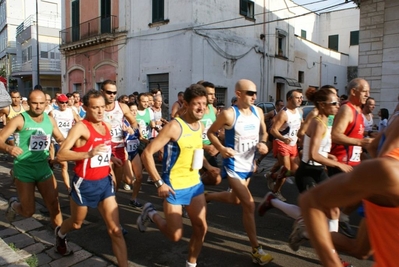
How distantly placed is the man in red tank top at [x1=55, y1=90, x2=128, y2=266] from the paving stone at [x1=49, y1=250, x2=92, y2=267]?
0.35 meters

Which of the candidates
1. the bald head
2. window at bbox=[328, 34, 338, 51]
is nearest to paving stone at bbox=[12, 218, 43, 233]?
the bald head

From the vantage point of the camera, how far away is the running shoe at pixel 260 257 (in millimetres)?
3709

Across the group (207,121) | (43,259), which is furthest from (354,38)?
(43,259)

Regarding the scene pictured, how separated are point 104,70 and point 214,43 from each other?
756 centimetres

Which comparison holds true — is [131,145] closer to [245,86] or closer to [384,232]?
[245,86]

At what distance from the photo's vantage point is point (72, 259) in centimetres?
391

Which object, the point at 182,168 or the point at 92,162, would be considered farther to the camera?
the point at 92,162

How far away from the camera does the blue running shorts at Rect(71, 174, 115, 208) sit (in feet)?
11.7

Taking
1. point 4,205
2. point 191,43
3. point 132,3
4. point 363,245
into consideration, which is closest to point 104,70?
point 132,3

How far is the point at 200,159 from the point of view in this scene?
3.53 metres

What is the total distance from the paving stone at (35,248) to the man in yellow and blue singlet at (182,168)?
1.70 meters

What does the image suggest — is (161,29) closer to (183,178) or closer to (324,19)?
(183,178)

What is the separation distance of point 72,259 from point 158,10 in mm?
16523

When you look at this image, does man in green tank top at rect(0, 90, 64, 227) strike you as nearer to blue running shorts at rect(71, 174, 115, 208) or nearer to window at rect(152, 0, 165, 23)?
blue running shorts at rect(71, 174, 115, 208)
